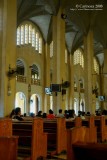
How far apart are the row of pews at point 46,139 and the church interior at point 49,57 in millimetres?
45

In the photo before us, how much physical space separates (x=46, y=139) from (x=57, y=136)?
828 mm

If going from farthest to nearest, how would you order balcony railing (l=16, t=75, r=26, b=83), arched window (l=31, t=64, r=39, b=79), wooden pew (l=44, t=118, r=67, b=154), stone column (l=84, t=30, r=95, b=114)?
1. arched window (l=31, t=64, r=39, b=79)
2. balcony railing (l=16, t=75, r=26, b=83)
3. stone column (l=84, t=30, r=95, b=114)
4. wooden pew (l=44, t=118, r=67, b=154)

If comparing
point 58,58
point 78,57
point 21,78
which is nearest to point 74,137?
point 58,58

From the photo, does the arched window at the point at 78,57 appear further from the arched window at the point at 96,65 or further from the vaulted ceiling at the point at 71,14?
the vaulted ceiling at the point at 71,14

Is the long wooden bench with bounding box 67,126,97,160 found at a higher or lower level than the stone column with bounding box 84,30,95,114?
lower

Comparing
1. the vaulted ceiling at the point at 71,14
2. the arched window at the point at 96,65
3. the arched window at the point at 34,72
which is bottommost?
the arched window at the point at 34,72

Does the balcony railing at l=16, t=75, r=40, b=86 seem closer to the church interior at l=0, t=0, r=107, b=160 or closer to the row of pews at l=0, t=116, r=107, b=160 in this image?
the church interior at l=0, t=0, r=107, b=160

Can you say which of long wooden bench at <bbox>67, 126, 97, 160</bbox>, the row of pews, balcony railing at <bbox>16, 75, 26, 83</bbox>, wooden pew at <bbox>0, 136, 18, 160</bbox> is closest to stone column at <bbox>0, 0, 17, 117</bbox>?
the row of pews

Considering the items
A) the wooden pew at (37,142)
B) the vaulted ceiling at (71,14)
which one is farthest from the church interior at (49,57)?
the wooden pew at (37,142)

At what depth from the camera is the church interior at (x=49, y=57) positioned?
Result: 42.9ft

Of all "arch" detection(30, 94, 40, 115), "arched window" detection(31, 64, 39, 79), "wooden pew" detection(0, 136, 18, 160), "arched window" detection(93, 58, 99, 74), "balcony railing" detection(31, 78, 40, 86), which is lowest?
"wooden pew" detection(0, 136, 18, 160)

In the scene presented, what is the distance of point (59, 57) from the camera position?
58.5 ft

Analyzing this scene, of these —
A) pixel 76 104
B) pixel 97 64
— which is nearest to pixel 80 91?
→ pixel 76 104

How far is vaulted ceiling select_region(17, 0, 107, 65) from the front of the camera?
20.0 meters
